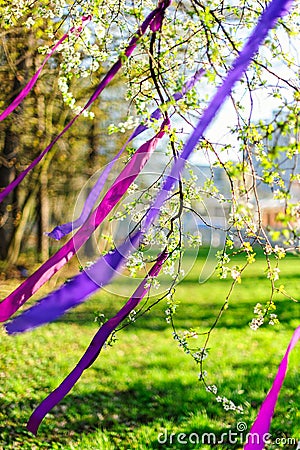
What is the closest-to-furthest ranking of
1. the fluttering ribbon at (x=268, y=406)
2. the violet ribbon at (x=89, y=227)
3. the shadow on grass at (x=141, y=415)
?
the fluttering ribbon at (x=268, y=406)
the violet ribbon at (x=89, y=227)
the shadow on grass at (x=141, y=415)

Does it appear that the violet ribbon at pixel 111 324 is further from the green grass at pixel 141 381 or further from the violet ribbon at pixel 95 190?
the green grass at pixel 141 381

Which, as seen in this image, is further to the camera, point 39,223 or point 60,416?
point 39,223

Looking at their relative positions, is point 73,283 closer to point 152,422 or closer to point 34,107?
point 152,422

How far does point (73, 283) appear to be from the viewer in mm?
2207

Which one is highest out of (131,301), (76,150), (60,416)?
(76,150)

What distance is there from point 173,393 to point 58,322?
6.87 ft

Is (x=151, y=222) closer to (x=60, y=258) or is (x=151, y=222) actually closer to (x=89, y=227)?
(x=89, y=227)

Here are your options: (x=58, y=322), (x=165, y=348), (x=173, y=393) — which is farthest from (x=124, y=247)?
(x=58, y=322)

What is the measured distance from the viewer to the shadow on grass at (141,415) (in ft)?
10.5

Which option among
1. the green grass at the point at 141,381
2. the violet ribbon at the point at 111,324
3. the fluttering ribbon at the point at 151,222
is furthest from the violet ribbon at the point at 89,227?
the green grass at the point at 141,381

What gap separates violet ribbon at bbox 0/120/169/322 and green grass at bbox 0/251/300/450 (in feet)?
4.44

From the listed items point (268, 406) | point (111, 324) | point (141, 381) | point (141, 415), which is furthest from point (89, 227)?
point (141, 381)

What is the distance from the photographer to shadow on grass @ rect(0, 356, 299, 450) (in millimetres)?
3213

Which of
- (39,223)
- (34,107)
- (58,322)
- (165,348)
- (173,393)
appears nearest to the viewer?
(173,393)
